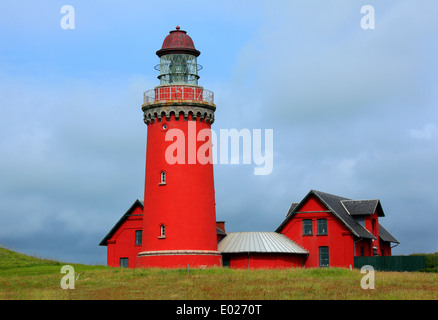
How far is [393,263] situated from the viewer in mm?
50125

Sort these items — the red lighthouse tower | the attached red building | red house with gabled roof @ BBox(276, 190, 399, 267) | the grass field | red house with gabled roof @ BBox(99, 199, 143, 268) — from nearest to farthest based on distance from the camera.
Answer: the grass field → the red lighthouse tower → the attached red building → red house with gabled roof @ BBox(276, 190, 399, 267) → red house with gabled roof @ BBox(99, 199, 143, 268)

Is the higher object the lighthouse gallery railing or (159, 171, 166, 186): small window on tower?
the lighthouse gallery railing

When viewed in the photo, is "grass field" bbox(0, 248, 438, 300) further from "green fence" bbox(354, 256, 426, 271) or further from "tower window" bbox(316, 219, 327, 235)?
"tower window" bbox(316, 219, 327, 235)

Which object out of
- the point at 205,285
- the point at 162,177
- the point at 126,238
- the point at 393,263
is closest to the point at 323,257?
the point at 393,263

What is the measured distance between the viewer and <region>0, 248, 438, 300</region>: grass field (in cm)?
2736

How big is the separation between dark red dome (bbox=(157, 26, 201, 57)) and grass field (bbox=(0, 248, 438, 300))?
15.0 m

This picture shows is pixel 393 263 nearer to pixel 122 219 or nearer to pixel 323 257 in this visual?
pixel 323 257

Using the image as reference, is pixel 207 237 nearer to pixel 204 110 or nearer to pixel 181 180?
pixel 181 180

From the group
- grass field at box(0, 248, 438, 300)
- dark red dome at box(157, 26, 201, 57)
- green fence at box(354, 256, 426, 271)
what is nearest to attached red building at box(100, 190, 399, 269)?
green fence at box(354, 256, 426, 271)

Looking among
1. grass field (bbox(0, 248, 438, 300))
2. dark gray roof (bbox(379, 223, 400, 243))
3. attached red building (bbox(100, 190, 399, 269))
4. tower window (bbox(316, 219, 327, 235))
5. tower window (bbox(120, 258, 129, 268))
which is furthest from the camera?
dark gray roof (bbox(379, 223, 400, 243))

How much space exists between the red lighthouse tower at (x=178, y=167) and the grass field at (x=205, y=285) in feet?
10.4

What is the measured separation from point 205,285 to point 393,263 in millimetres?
23669
